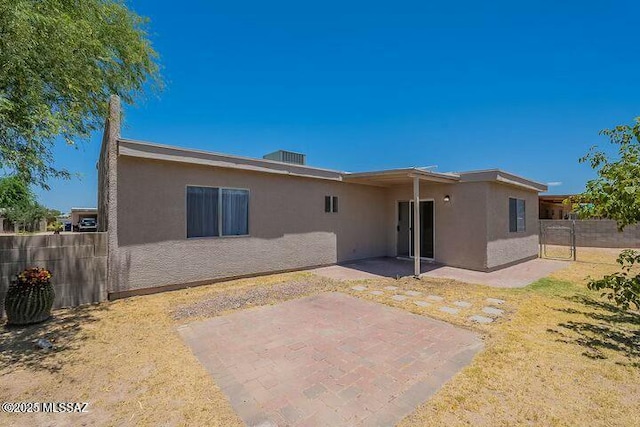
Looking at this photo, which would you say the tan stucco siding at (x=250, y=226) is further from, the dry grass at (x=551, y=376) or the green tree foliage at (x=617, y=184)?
the green tree foliage at (x=617, y=184)

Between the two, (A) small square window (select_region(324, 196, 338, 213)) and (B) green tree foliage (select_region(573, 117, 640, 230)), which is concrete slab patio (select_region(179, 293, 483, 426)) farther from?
(A) small square window (select_region(324, 196, 338, 213))

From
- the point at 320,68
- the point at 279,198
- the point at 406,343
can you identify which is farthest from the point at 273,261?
the point at 320,68

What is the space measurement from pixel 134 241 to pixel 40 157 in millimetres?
2260

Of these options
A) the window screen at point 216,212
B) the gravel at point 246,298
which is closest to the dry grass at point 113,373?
the gravel at point 246,298

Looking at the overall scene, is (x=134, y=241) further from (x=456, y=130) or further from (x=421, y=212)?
(x=456, y=130)

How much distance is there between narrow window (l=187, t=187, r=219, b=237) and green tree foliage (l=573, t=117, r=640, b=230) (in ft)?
24.3

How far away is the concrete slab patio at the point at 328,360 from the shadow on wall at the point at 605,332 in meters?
1.39

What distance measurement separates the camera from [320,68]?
41.8ft

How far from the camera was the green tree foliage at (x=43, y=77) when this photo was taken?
3551 millimetres

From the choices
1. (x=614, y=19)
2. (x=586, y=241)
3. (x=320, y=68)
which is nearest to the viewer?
(x=614, y=19)

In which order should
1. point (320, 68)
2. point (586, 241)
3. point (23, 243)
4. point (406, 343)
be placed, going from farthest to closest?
point (586, 241), point (320, 68), point (23, 243), point (406, 343)

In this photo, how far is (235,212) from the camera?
766 centimetres

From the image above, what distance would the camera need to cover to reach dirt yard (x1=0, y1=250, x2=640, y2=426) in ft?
8.03

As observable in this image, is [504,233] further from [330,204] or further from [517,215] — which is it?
[330,204]
